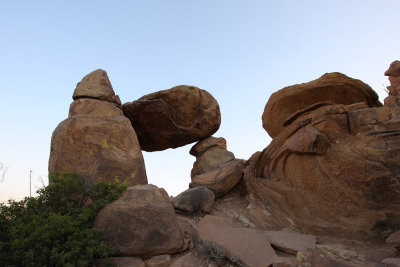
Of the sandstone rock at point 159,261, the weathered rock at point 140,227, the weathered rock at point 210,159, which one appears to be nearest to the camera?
the sandstone rock at point 159,261

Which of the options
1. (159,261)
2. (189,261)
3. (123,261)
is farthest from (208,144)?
(123,261)

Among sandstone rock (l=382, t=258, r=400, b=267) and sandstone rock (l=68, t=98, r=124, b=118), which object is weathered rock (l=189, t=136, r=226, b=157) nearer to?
sandstone rock (l=68, t=98, r=124, b=118)

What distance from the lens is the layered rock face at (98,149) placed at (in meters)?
6.67

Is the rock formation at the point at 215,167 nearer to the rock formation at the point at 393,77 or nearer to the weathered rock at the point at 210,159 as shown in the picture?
the weathered rock at the point at 210,159

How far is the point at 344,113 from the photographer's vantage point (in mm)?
6527

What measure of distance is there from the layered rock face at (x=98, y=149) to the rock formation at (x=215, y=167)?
67.5 inches

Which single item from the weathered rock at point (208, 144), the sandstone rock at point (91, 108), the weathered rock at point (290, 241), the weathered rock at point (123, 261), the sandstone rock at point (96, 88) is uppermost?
the sandstone rock at point (96, 88)

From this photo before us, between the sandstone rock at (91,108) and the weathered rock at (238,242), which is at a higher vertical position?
the sandstone rock at (91,108)

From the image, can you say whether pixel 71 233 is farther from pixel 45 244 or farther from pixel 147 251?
pixel 147 251

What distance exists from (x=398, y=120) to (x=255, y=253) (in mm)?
4065

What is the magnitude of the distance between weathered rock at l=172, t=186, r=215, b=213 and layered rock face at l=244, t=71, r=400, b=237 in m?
1.22

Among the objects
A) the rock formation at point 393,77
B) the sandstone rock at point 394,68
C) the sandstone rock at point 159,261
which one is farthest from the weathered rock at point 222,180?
the sandstone rock at point 394,68

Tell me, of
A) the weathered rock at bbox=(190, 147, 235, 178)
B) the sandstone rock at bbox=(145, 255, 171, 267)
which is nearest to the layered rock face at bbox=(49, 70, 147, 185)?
the sandstone rock at bbox=(145, 255, 171, 267)

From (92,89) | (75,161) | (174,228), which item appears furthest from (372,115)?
(92,89)
